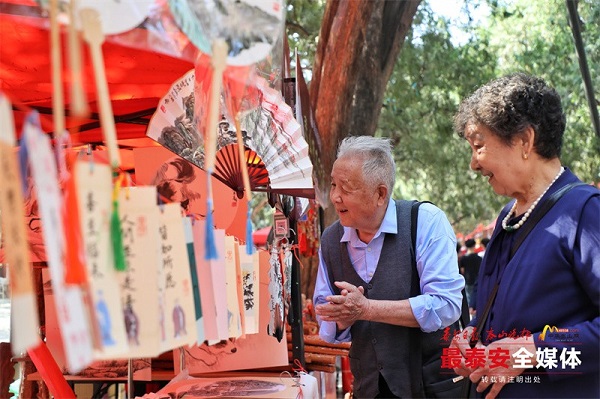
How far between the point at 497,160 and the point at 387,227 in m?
0.75

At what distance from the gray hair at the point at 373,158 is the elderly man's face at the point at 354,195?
0.02 m

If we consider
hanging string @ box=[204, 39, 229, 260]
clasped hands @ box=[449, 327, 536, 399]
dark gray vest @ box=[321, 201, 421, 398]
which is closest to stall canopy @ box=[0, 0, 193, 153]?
hanging string @ box=[204, 39, 229, 260]

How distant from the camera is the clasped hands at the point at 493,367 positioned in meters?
2.21

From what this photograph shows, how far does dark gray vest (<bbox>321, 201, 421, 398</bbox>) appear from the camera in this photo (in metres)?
2.94

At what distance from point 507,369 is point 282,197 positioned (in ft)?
5.03

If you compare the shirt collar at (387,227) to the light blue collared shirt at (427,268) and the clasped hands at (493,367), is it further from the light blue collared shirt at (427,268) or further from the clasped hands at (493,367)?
the clasped hands at (493,367)

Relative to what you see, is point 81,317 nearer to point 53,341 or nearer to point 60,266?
point 60,266

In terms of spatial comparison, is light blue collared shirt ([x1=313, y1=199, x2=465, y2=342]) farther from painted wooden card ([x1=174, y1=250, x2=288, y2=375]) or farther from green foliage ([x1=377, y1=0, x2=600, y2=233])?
green foliage ([x1=377, y1=0, x2=600, y2=233])

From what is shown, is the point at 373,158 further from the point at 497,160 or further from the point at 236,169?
the point at 497,160

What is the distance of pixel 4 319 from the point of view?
11.7 ft

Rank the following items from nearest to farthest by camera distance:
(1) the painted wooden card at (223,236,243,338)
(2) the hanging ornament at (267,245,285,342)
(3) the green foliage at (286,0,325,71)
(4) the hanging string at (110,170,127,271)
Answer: (4) the hanging string at (110,170,127,271)
(1) the painted wooden card at (223,236,243,338)
(2) the hanging ornament at (267,245,285,342)
(3) the green foliage at (286,0,325,71)

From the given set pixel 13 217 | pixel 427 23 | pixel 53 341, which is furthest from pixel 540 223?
pixel 427 23

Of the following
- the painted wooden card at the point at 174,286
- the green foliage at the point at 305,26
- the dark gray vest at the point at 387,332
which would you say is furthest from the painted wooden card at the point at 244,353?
the green foliage at the point at 305,26

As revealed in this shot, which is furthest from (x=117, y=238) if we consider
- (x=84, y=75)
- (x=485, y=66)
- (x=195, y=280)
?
(x=485, y=66)
